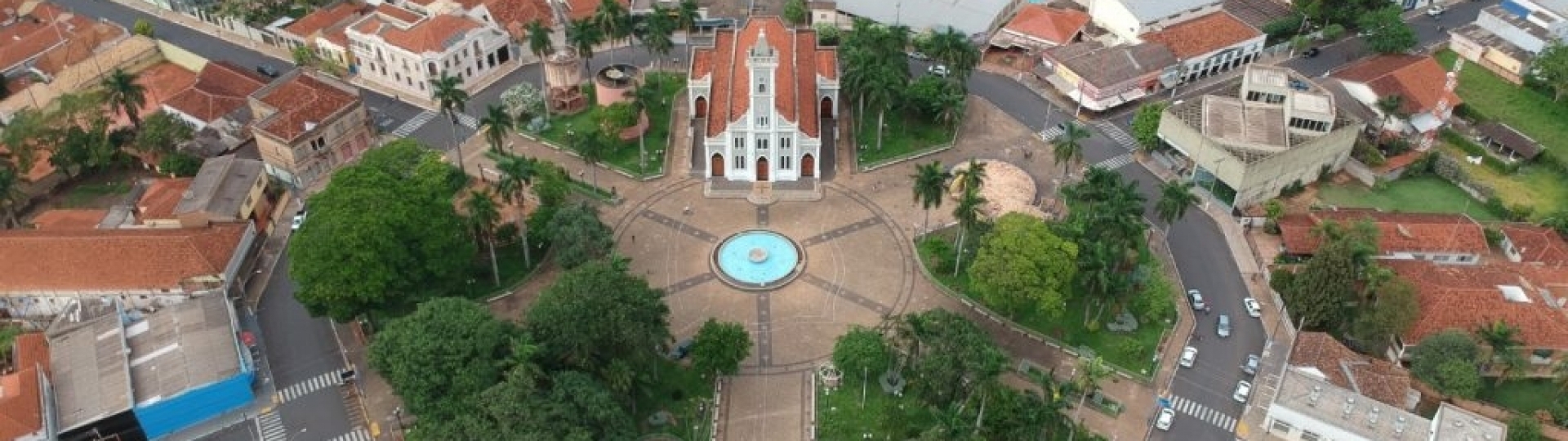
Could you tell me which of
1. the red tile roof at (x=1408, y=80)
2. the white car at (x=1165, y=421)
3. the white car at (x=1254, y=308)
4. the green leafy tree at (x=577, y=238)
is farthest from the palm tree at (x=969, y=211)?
the red tile roof at (x=1408, y=80)

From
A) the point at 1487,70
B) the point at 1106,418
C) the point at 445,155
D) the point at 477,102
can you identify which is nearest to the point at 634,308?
the point at 1106,418

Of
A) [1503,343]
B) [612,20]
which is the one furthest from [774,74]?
[1503,343]

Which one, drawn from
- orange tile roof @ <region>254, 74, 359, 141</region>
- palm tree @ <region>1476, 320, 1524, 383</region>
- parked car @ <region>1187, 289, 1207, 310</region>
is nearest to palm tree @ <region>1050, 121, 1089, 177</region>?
parked car @ <region>1187, 289, 1207, 310</region>

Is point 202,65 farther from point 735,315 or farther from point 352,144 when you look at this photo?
point 735,315

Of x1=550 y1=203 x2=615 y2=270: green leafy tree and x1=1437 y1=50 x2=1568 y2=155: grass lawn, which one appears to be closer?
x1=550 y1=203 x2=615 y2=270: green leafy tree

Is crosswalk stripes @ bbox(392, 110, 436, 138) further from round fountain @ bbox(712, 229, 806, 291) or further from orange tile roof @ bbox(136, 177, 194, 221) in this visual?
round fountain @ bbox(712, 229, 806, 291)

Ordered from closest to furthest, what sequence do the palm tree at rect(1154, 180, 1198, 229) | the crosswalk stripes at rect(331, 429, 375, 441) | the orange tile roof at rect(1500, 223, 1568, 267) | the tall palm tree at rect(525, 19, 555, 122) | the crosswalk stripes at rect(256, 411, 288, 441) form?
the crosswalk stripes at rect(331, 429, 375, 441)
the crosswalk stripes at rect(256, 411, 288, 441)
the palm tree at rect(1154, 180, 1198, 229)
the orange tile roof at rect(1500, 223, 1568, 267)
the tall palm tree at rect(525, 19, 555, 122)

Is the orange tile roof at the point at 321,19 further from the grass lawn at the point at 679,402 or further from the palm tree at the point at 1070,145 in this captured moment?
the palm tree at the point at 1070,145
